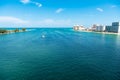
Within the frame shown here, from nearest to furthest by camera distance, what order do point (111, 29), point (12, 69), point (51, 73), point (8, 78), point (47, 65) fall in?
point (8, 78)
point (51, 73)
point (12, 69)
point (47, 65)
point (111, 29)

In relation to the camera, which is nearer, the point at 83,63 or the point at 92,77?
the point at 92,77

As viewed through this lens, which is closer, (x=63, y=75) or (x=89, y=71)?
(x=63, y=75)

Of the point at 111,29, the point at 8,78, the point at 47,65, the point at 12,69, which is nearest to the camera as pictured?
the point at 8,78

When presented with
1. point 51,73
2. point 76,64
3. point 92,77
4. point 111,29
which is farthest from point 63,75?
point 111,29

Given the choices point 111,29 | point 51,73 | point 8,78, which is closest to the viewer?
point 8,78

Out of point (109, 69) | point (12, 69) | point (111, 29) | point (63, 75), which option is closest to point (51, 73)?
point (63, 75)

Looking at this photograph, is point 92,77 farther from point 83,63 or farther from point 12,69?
point 12,69

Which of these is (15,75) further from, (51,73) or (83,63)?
(83,63)

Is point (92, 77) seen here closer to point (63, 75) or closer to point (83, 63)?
point (63, 75)

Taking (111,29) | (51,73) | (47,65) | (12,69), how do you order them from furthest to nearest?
(111,29)
(47,65)
(12,69)
(51,73)
